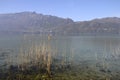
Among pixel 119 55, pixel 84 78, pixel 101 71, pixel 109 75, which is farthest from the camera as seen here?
pixel 119 55

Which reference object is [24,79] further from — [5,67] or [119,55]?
[119,55]

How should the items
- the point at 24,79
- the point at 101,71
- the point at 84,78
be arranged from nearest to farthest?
1. the point at 24,79
2. the point at 84,78
3. the point at 101,71

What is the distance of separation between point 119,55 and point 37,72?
16.8 m

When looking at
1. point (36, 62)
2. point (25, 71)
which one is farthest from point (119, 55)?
point (25, 71)

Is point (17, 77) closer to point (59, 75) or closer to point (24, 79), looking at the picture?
point (24, 79)

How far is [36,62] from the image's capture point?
24859 mm

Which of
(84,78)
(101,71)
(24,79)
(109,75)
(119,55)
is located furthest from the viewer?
(119,55)

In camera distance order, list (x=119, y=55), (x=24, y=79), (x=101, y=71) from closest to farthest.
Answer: (x=24, y=79) < (x=101, y=71) < (x=119, y=55)

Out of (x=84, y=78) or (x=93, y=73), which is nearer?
(x=84, y=78)

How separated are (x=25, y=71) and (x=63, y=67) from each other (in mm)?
4657

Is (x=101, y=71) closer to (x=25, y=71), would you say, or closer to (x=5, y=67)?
(x=25, y=71)

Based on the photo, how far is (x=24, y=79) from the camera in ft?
62.4

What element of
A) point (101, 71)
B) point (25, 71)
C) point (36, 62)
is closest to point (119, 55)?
point (101, 71)

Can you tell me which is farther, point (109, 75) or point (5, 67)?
point (5, 67)
